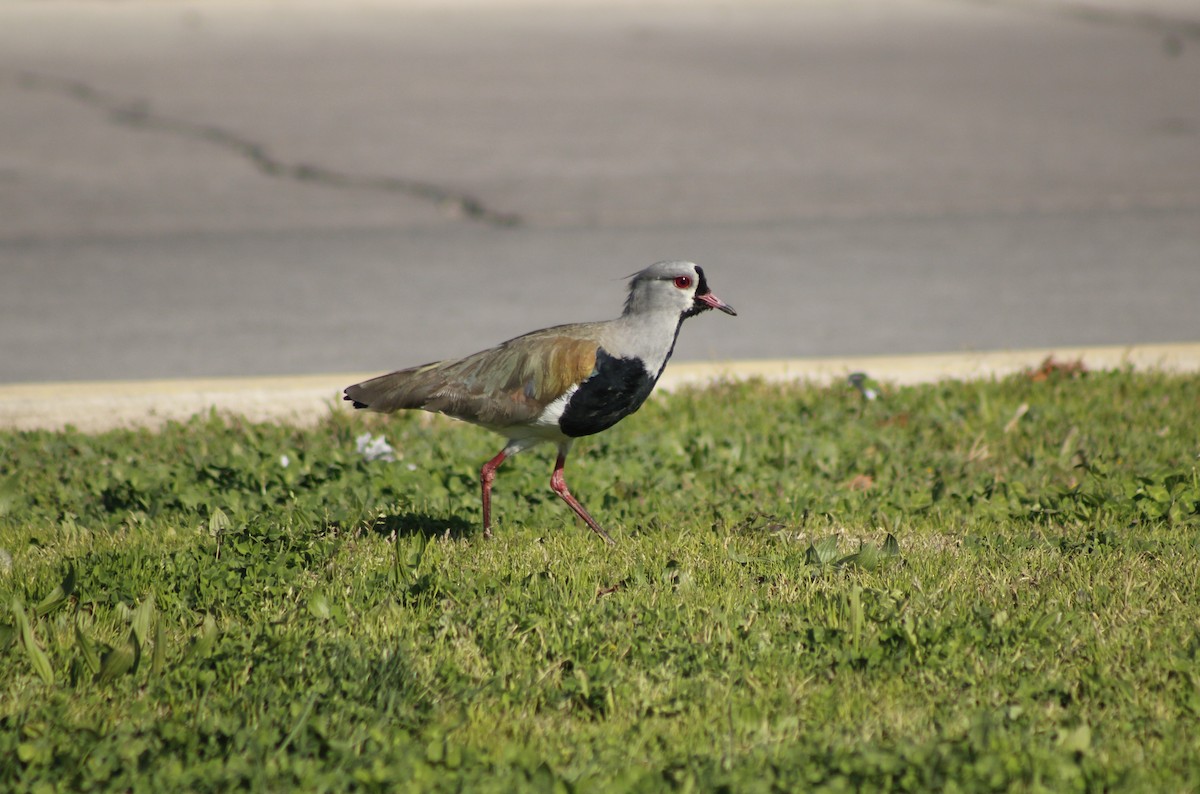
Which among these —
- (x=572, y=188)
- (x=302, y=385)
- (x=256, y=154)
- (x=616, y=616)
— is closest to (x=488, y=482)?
(x=616, y=616)

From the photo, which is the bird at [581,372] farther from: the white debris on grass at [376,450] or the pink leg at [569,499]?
the white debris on grass at [376,450]

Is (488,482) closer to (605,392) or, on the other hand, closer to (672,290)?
(605,392)

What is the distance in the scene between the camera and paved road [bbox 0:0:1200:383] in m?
9.71

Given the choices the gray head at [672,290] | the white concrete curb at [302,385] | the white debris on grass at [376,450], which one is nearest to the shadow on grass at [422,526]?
the white debris on grass at [376,450]

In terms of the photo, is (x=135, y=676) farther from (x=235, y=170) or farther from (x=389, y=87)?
(x=389, y=87)

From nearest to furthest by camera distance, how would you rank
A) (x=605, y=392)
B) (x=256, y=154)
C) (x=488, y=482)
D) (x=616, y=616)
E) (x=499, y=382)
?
(x=616, y=616)
(x=605, y=392)
(x=499, y=382)
(x=488, y=482)
(x=256, y=154)

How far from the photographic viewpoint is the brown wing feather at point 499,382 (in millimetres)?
5234

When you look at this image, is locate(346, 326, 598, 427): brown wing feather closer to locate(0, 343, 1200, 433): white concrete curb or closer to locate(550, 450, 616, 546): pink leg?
locate(550, 450, 616, 546): pink leg

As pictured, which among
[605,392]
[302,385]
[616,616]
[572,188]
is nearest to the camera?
[616,616]

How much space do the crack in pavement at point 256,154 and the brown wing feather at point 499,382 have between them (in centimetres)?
703

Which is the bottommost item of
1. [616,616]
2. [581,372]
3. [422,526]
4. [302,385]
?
[616,616]

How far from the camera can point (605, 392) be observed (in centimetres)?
516

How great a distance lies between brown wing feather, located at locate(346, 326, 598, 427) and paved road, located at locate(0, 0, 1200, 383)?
3301 millimetres

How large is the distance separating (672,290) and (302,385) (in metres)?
3.18
